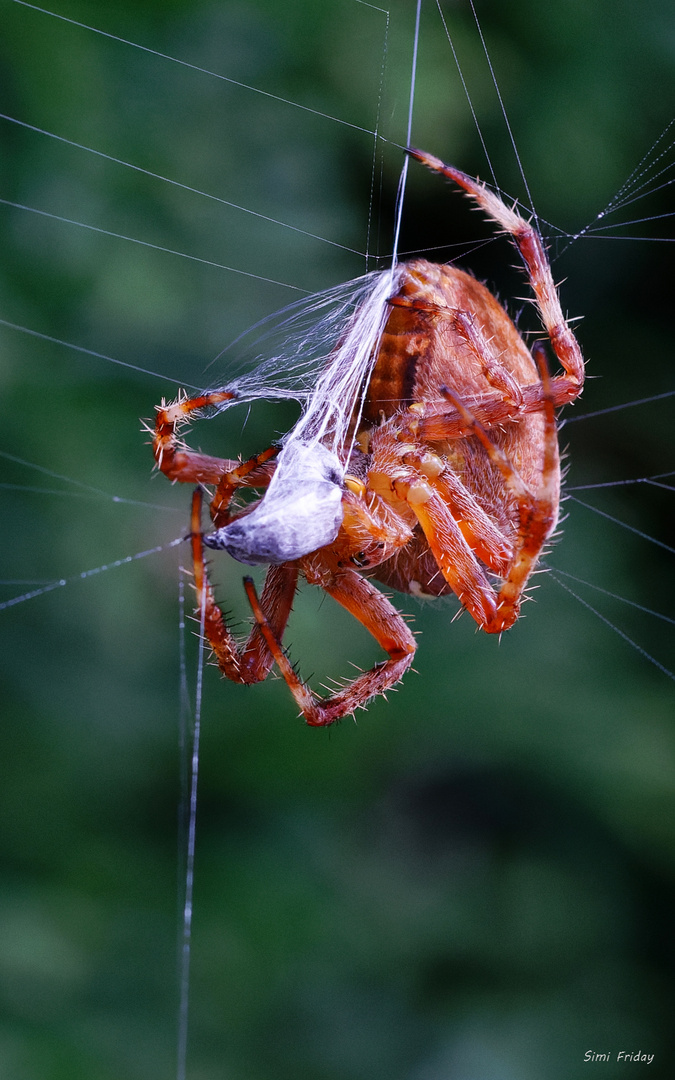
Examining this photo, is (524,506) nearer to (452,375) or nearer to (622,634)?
(452,375)

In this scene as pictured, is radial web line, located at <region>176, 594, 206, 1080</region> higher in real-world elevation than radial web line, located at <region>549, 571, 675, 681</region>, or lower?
lower

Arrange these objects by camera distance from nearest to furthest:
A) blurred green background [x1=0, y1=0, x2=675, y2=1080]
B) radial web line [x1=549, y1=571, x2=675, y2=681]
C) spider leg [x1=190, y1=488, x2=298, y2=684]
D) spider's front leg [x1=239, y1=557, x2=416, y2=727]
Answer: spider leg [x1=190, y1=488, x2=298, y2=684], spider's front leg [x1=239, y1=557, x2=416, y2=727], blurred green background [x1=0, y1=0, x2=675, y2=1080], radial web line [x1=549, y1=571, x2=675, y2=681]

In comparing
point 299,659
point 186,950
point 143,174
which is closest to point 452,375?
point 299,659

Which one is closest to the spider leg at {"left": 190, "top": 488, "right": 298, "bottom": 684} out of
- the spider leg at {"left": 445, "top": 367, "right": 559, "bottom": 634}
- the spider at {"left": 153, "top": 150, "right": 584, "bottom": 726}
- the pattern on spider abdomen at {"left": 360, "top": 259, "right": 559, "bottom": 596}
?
the spider at {"left": 153, "top": 150, "right": 584, "bottom": 726}

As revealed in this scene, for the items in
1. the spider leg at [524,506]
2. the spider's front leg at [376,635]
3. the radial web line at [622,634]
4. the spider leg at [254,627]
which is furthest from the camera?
the radial web line at [622,634]

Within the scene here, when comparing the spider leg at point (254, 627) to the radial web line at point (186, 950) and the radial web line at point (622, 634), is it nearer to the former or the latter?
the radial web line at point (186, 950)

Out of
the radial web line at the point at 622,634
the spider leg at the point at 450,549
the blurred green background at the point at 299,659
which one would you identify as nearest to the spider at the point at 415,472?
the spider leg at the point at 450,549

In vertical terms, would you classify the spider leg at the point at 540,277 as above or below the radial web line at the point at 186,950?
above

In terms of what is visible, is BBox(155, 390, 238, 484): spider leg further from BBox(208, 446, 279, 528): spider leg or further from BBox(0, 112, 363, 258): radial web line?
BBox(0, 112, 363, 258): radial web line
